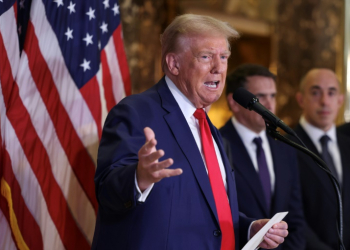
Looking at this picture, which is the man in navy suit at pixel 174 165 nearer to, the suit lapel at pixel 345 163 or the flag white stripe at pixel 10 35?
the flag white stripe at pixel 10 35

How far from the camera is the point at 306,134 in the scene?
406 cm

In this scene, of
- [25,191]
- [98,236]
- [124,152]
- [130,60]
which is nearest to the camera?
[124,152]

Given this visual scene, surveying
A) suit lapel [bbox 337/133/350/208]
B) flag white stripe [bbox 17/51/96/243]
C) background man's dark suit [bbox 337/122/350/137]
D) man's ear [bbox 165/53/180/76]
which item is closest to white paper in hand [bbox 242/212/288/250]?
man's ear [bbox 165/53/180/76]

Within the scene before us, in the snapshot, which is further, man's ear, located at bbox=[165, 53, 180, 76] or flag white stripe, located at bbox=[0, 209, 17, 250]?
flag white stripe, located at bbox=[0, 209, 17, 250]

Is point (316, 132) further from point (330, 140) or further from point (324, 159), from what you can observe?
point (324, 159)

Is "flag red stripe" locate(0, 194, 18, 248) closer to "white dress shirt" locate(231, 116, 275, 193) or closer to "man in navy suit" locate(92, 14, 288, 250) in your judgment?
"man in navy suit" locate(92, 14, 288, 250)

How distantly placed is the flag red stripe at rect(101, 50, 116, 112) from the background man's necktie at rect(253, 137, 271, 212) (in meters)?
1.03

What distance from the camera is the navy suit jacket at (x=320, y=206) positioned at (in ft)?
12.1

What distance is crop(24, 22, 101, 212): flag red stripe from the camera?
278cm

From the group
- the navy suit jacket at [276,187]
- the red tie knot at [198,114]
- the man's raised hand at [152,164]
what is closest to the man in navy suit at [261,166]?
the navy suit jacket at [276,187]

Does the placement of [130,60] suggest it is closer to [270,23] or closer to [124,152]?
[270,23]

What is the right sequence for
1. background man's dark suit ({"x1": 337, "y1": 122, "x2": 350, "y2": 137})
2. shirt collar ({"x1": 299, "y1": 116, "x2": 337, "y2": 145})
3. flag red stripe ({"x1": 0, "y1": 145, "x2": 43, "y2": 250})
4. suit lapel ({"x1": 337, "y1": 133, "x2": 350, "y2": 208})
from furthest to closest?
background man's dark suit ({"x1": 337, "y1": 122, "x2": 350, "y2": 137}) < shirt collar ({"x1": 299, "y1": 116, "x2": 337, "y2": 145}) < suit lapel ({"x1": 337, "y1": 133, "x2": 350, "y2": 208}) < flag red stripe ({"x1": 0, "y1": 145, "x2": 43, "y2": 250})

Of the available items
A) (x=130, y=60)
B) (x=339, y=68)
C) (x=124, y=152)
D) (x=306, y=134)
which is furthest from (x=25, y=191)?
(x=339, y=68)

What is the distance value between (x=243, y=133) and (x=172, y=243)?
1.62 meters
